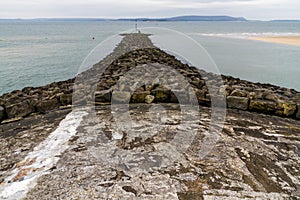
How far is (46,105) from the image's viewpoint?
558 cm

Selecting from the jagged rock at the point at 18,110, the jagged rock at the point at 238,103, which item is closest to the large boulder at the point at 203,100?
the jagged rock at the point at 238,103

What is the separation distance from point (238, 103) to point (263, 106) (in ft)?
1.51

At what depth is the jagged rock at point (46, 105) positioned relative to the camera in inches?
216

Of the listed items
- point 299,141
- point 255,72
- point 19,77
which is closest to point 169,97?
point 299,141

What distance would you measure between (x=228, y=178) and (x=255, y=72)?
37.8 feet

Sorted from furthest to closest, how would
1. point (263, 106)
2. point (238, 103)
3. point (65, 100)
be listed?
point (65, 100)
point (238, 103)
point (263, 106)

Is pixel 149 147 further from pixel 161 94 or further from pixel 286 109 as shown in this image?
pixel 286 109

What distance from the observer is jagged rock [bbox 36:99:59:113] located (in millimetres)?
→ 5484

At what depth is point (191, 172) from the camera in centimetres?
297

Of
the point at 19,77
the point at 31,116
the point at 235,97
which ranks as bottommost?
the point at 19,77

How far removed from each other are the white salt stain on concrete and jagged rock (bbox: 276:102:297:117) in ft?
12.1

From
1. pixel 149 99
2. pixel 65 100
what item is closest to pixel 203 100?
pixel 149 99

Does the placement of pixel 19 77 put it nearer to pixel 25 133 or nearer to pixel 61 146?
pixel 25 133

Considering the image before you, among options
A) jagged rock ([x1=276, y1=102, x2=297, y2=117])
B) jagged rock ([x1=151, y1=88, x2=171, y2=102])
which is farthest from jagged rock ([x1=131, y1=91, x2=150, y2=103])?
jagged rock ([x1=276, y1=102, x2=297, y2=117])
